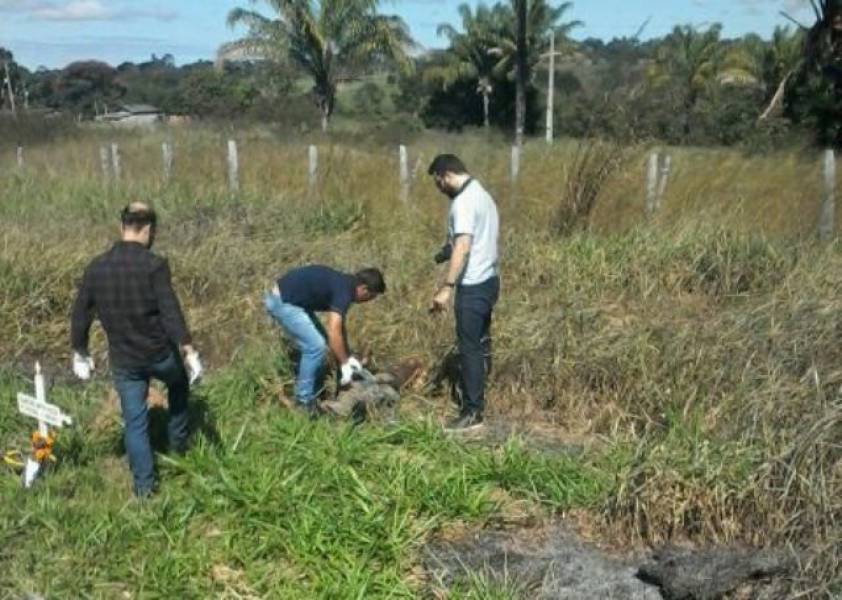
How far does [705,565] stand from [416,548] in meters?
1.22

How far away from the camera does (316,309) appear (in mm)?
6082

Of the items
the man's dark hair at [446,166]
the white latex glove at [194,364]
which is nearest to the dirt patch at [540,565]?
the white latex glove at [194,364]

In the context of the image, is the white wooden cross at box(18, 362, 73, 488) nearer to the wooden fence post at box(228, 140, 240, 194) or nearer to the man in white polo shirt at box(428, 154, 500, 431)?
the man in white polo shirt at box(428, 154, 500, 431)

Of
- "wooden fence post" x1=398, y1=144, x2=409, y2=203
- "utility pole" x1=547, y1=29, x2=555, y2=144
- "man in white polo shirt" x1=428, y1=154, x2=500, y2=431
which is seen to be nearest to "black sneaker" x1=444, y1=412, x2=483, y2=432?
"man in white polo shirt" x1=428, y1=154, x2=500, y2=431

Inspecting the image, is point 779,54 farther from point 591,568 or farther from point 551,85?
point 591,568

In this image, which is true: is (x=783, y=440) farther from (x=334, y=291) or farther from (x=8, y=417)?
(x=8, y=417)

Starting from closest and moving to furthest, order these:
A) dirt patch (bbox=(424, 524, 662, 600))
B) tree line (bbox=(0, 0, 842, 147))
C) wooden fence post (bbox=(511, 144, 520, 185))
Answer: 1. dirt patch (bbox=(424, 524, 662, 600))
2. wooden fence post (bbox=(511, 144, 520, 185))
3. tree line (bbox=(0, 0, 842, 147))

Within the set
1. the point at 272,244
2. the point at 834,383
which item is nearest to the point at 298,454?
the point at 834,383

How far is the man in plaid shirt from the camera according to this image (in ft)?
15.7

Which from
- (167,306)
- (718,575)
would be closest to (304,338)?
(167,306)

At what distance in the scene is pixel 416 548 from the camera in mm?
4438

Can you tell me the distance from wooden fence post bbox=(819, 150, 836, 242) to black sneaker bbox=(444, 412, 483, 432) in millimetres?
4937

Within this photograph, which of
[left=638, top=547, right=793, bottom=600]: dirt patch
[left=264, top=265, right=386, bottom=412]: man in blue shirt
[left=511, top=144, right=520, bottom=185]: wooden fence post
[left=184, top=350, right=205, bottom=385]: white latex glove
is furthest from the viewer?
[left=511, top=144, right=520, bottom=185]: wooden fence post

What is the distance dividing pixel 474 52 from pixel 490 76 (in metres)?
1.51
